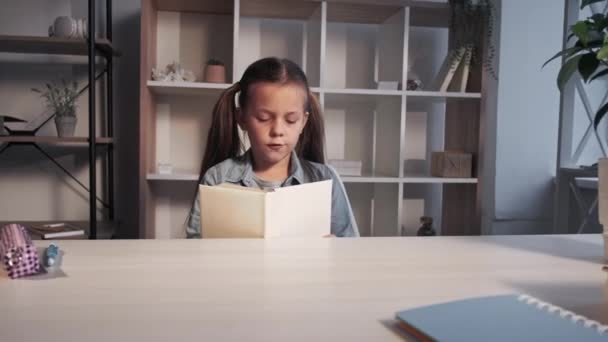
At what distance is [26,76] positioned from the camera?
231cm

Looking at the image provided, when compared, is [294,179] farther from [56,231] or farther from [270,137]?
[56,231]

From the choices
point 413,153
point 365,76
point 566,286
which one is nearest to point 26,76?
point 365,76

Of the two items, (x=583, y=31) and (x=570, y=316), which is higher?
(x=583, y=31)

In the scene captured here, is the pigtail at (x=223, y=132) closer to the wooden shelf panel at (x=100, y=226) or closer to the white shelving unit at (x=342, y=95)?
the white shelving unit at (x=342, y=95)

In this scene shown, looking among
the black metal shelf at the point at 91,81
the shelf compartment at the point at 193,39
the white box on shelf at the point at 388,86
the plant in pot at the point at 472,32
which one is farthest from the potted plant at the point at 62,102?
the plant in pot at the point at 472,32

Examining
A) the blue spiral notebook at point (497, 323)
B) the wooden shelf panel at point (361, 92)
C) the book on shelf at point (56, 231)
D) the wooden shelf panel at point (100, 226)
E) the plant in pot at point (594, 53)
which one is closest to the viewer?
the blue spiral notebook at point (497, 323)

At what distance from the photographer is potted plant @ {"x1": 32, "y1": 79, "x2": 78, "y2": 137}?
6.85 feet

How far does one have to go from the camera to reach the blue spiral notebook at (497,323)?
388 millimetres

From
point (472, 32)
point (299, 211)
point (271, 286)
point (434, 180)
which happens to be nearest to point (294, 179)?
point (299, 211)

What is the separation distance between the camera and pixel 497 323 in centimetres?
42

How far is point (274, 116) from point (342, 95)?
108cm

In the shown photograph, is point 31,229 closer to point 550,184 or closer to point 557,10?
point 550,184

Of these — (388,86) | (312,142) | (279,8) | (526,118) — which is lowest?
(312,142)

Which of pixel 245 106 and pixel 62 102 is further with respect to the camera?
pixel 62 102
